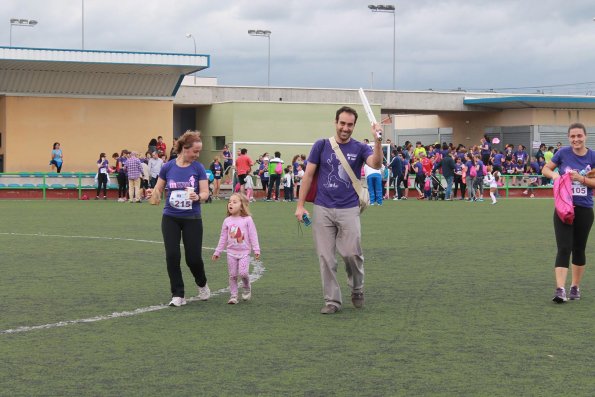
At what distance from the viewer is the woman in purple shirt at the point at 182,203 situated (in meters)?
10.7

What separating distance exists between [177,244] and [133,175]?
986 inches

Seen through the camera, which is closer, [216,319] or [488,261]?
[216,319]

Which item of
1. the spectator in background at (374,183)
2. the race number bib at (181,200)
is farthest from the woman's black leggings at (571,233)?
the spectator in background at (374,183)

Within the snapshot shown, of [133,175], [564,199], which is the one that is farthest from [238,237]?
[133,175]

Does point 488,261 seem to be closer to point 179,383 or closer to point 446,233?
point 446,233

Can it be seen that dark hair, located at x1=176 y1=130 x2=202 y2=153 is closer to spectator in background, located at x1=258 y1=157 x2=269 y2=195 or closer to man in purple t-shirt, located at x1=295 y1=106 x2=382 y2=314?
man in purple t-shirt, located at x1=295 y1=106 x2=382 y2=314

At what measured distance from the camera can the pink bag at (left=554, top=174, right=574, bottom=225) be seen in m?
10.7

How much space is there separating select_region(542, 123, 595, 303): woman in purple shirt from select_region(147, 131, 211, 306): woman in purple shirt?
3603 mm

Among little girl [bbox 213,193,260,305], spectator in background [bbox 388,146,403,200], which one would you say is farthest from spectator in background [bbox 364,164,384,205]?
little girl [bbox 213,193,260,305]

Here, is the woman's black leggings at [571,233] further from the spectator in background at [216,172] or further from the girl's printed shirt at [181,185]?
the spectator in background at [216,172]

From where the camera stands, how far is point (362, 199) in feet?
33.8

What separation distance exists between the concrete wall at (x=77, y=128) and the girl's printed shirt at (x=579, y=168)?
33946 millimetres

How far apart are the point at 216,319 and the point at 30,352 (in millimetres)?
2118

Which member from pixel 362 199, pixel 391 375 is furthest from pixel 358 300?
pixel 391 375
